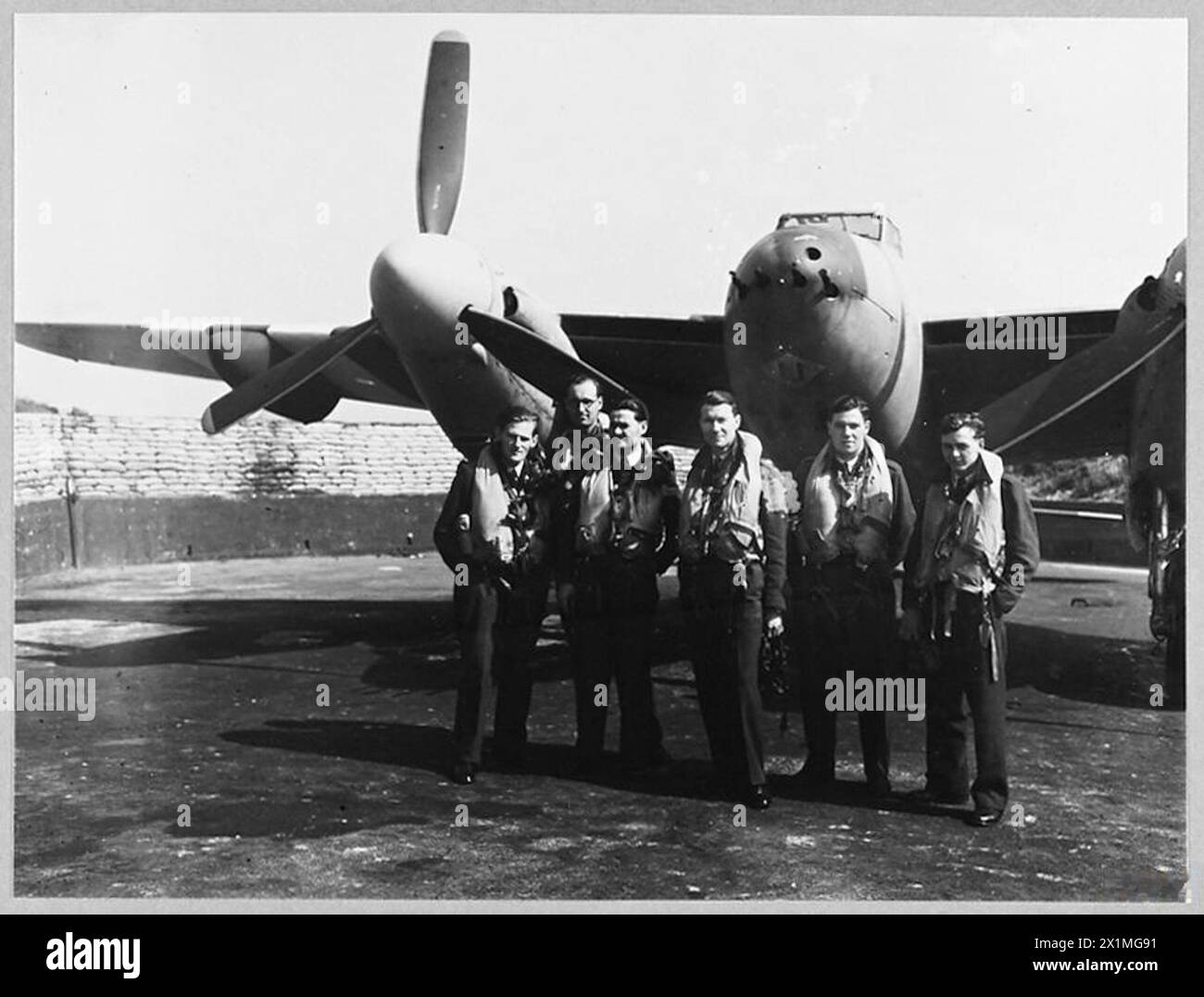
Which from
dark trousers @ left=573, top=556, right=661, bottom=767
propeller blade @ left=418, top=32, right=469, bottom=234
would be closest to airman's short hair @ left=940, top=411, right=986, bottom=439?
dark trousers @ left=573, top=556, right=661, bottom=767

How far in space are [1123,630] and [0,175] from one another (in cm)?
995

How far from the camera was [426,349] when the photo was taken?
7738 millimetres

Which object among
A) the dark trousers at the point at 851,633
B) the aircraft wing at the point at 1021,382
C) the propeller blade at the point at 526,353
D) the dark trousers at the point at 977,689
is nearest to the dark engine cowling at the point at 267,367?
the propeller blade at the point at 526,353

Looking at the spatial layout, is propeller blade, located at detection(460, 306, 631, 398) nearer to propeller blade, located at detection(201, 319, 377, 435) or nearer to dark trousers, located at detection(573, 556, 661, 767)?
propeller blade, located at detection(201, 319, 377, 435)

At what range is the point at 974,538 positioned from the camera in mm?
5277

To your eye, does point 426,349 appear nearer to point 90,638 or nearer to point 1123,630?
point 90,638

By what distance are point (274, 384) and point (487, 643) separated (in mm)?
3631

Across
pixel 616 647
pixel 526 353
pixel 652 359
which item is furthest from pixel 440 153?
pixel 616 647

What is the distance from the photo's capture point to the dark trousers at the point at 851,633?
221 inches

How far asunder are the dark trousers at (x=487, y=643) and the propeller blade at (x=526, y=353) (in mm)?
1983

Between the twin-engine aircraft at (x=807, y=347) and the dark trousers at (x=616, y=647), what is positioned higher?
the twin-engine aircraft at (x=807, y=347)

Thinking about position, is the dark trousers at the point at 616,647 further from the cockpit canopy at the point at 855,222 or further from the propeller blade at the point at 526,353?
the cockpit canopy at the point at 855,222

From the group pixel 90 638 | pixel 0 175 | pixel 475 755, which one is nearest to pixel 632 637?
pixel 475 755

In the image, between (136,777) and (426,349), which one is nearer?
(136,777)
